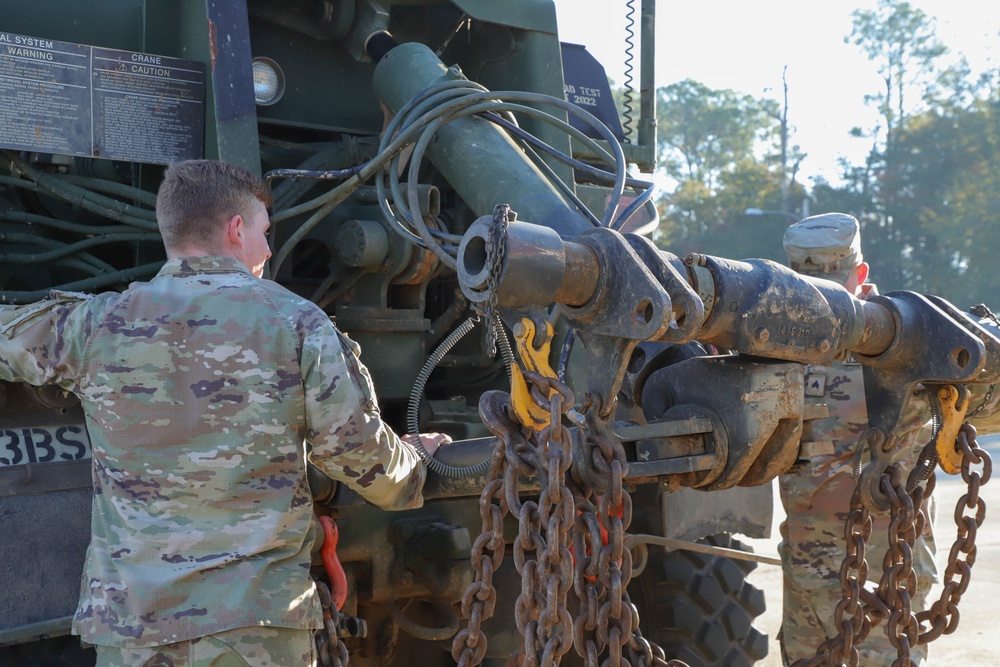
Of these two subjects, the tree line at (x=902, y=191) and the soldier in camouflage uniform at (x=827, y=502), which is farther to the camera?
the tree line at (x=902, y=191)

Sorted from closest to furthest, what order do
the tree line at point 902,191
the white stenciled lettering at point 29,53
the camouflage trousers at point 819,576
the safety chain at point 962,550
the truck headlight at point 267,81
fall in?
the safety chain at point 962,550, the white stenciled lettering at point 29,53, the truck headlight at point 267,81, the camouflage trousers at point 819,576, the tree line at point 902,191

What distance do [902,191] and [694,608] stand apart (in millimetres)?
33588

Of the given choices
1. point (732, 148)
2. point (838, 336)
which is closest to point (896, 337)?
point (838, 336)

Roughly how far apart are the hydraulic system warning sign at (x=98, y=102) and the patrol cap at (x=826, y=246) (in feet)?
7.22

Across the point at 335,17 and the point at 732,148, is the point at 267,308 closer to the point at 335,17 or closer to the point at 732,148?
the point at 335,17

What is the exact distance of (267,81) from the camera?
4.10 meters

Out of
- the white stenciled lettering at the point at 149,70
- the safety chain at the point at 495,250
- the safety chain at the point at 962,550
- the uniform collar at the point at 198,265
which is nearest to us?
the safety chain at the point at 495,250

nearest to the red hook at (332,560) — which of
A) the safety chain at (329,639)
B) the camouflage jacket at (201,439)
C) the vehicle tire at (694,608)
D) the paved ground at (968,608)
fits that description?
the safety chain at (329,639)

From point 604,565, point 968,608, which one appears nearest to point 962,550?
point 604,565

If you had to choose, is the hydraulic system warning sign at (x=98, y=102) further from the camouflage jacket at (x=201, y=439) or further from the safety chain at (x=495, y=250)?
the safety chain at (x=495, y=250)

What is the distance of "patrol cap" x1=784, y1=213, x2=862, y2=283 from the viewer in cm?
469

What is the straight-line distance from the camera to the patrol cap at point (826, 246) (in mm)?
4691

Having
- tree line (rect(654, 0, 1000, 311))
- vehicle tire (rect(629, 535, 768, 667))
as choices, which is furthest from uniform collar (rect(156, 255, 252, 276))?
tree line (rect(654, 0, 1000, 311))

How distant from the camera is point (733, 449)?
8.99 feet
